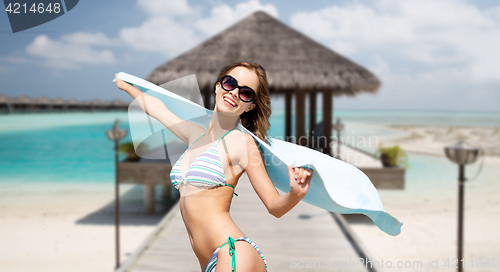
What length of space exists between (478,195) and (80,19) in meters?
18.0

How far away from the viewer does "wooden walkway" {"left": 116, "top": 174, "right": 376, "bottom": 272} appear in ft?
11.3

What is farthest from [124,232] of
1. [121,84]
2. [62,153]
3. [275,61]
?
[62,153]

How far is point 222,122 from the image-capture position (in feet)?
4.17

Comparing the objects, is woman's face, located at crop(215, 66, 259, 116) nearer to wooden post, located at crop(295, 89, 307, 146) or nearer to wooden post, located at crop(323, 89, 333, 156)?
wooden post, located at crop(295, 89, 307, 146)

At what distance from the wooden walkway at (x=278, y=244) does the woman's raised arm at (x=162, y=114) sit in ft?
8.33

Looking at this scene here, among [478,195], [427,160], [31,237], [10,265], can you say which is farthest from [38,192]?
[427,160]

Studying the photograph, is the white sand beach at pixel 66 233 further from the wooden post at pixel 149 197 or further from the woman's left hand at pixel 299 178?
the woman's left hand at pixel 299 178

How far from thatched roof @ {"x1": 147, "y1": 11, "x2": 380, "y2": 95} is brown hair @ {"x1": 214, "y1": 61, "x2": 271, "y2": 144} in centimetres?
534

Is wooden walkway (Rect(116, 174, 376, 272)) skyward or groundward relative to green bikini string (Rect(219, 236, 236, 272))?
groundward

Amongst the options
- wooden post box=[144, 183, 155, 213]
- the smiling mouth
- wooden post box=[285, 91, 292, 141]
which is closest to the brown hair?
the smiling mouth

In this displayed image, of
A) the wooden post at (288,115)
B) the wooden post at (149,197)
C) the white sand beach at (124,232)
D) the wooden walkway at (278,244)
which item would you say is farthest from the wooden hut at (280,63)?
the wooden post at (149,197)

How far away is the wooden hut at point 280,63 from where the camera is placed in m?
6.69

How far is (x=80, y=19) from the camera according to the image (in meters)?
1.89

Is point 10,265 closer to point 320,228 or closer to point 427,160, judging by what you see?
point 320,228
